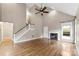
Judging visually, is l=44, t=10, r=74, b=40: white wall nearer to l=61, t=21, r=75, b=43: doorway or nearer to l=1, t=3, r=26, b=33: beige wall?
l=61, t=21, r=75, b=43: doorway

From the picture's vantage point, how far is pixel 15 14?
26.9 ft

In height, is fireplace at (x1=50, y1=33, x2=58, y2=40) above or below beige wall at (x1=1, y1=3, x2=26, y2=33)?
below

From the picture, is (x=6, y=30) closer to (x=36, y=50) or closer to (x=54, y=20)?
(x=36, y=50)

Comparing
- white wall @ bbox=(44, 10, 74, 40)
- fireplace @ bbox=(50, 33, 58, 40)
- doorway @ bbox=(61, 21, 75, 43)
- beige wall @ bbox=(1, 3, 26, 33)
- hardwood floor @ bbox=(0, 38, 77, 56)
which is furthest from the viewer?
fireplace @ bbox=(50, 33, 58, 40)

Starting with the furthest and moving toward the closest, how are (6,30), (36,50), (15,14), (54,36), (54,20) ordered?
(54,36), (54,20), (15,14), (6,30), (36,50)

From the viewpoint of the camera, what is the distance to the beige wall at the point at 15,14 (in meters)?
7.23

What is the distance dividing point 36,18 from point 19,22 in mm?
1638

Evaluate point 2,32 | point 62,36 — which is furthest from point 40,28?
point 2,32

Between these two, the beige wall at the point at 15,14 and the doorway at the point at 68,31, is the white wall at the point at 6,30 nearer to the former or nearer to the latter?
the beige wall at the point at 15,14

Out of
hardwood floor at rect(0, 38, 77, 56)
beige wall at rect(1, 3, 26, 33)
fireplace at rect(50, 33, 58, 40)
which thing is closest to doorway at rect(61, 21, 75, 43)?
fireplace at rect(50, 33, 58, 40)

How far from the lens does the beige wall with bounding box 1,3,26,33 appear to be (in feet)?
23.7

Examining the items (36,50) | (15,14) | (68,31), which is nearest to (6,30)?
(15,14)

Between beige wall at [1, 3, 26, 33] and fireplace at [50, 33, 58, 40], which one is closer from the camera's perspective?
beige wall at [1, 3, 26, 33]

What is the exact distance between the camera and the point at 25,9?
8789 millimetres
